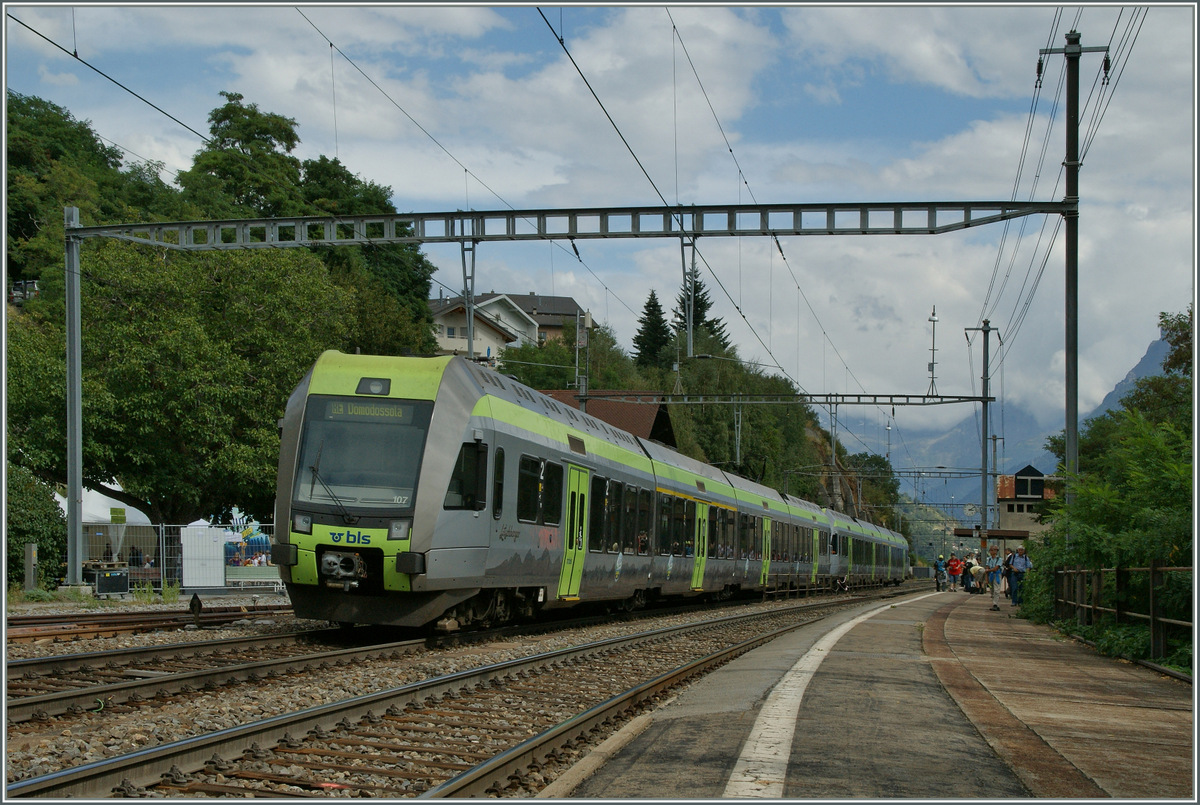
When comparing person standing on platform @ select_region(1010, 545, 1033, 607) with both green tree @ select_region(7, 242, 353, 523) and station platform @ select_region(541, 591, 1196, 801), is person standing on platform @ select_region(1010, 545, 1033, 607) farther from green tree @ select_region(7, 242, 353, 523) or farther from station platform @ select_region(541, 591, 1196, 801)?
green tree @ select_region(7, 242, 353, 523)

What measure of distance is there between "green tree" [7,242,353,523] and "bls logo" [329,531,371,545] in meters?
20.9

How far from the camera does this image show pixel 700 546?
84.5 feet

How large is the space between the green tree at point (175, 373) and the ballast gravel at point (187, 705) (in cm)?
1908

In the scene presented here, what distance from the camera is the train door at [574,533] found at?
17.0m

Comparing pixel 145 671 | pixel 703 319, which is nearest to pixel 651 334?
pixel 703 319

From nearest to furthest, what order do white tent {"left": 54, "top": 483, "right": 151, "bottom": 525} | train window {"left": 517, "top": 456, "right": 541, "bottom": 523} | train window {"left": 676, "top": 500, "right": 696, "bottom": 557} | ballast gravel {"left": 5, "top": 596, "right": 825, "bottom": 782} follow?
1. ballast gravel {"left": 5, "top": 596, "right": 825, "bottom": 782}
2. train window {"left": 517, "top": 456, "right": 541, "bottom": 523}
3. train window {"left": 676, "top": 500, "right": 696, "bottom": 557}
4. white tent {"left": 54, "top": 483, "right": 151, "bottom": 525}

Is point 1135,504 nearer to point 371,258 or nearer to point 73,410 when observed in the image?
point 73,410

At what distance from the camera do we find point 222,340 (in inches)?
1368

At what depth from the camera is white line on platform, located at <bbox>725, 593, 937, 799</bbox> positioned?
5656mm

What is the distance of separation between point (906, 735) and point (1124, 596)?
26.8ft

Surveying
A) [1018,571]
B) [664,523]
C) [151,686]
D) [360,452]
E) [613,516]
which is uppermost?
[360,452]

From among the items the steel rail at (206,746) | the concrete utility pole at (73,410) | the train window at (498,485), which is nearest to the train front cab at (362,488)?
the train window at (498,485)

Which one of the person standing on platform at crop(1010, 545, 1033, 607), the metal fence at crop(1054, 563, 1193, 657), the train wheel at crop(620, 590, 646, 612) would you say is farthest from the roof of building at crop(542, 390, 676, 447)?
the metal fence at crop(1054, 563, 1193, 657)

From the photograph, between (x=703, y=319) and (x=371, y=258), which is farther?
(x=703, y=319)
